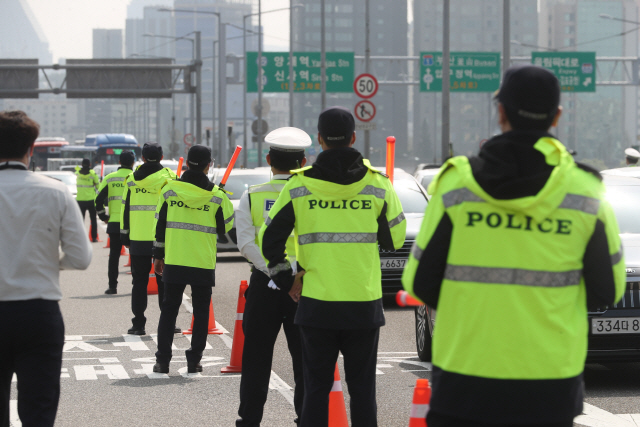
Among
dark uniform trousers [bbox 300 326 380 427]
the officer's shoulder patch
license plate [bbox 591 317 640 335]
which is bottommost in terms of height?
license plate [bbox 591 317 640 335]

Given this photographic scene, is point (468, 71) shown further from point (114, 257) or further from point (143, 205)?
point (143, 205)

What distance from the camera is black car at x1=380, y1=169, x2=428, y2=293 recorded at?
13.4 meters

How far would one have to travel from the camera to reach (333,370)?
512 cm

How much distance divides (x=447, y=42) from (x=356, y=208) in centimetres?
2217

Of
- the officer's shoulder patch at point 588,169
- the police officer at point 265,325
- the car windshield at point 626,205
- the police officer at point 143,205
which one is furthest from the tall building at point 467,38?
the officer's shoulder patch at point 588,169

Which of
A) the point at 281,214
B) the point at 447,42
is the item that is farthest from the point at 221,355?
the point at 447,42

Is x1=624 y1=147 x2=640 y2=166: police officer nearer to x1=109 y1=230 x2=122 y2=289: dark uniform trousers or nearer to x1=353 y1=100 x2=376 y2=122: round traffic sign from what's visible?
x1=109 y1=230 x2=122 y2=289: dark uniform trousers

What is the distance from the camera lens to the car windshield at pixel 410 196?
15.1 metres

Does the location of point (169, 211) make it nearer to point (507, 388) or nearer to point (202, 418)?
point (202, 418)

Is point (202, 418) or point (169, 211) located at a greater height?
point (169, 211)

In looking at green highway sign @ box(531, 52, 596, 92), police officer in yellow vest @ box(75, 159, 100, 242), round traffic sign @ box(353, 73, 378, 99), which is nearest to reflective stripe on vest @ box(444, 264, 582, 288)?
round traffic sign @ box(353, 73, 378, 99)

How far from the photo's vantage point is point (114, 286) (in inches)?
604

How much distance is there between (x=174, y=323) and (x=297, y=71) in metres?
43.4

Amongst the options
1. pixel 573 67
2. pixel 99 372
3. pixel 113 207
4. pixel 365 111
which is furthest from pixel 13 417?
pixel 573 67
